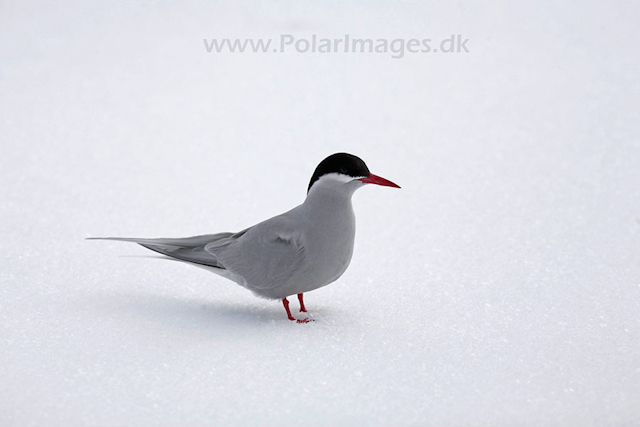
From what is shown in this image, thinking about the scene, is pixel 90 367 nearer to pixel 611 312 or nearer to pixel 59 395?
pixel 59 395

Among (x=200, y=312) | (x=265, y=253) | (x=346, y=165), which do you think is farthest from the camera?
(x=200, y=312)

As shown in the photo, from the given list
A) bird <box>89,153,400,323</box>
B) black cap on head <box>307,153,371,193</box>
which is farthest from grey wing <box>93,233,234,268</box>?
black cap on head <box>307,153,371,193</box>

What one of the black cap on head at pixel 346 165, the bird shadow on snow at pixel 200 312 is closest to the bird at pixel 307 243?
the black cap on head at pixel 346 165

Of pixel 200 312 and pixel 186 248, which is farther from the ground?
pixel 186 248

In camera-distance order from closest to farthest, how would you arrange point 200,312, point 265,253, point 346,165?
point 346,165 → point 265,253 → point 200,312

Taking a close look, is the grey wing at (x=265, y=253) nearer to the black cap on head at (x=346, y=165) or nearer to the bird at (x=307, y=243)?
the bird at (x=307, y=243)

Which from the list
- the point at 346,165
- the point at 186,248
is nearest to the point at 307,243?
the point at 346,165

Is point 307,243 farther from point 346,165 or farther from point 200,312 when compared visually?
point 200,312
